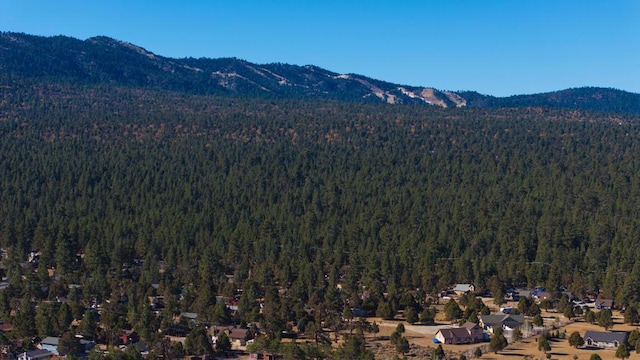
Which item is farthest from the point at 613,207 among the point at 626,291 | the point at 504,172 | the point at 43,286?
the point at 43,286

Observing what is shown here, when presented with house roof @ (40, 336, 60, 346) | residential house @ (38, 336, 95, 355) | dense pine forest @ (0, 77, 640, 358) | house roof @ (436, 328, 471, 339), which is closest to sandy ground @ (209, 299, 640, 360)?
house roof @ (436, 328, 471, 339)

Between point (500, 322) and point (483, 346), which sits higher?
point (500, 322)

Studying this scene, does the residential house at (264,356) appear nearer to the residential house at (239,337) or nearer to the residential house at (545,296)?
the residential house at (239,337)

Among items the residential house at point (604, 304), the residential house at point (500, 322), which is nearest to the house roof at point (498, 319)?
the residential house at point (500, 322)

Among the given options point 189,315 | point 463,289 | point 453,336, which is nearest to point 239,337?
point 189,315

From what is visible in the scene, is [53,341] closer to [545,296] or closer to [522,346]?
[522,346]

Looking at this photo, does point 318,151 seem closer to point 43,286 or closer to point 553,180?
point 553,180
